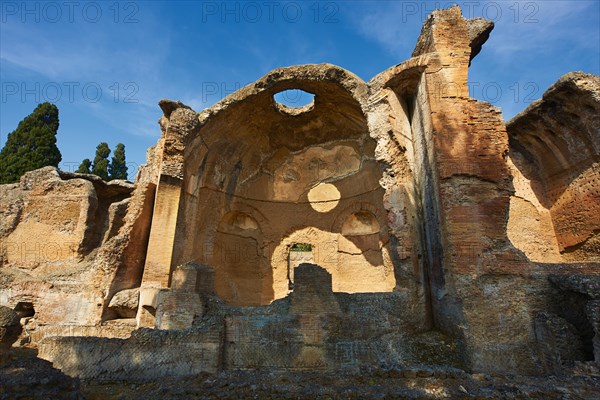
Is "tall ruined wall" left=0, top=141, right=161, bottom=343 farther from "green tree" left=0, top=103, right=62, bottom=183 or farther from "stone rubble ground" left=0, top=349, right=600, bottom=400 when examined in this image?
"green tree" left=0, top=103, right=62, bottom=183

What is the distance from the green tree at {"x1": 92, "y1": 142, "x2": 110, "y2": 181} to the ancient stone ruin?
14.3 m

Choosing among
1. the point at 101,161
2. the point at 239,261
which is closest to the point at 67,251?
the point at 239,261

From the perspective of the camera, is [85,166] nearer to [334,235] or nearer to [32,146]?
[32,146]

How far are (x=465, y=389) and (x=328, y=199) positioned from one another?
1068 cm

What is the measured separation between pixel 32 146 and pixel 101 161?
7.30 meters

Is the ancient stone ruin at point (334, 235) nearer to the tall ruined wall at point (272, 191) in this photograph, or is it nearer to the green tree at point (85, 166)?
the tall ruined wall at point (272, 191)

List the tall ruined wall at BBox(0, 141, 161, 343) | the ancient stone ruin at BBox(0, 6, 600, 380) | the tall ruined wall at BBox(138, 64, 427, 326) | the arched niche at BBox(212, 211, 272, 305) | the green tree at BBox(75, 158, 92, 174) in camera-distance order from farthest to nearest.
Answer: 1. the green tree at BBox(75, 158, 92, 174)
2. the arched niche at BBox(212, 211, 272, 305)
3. the tall ruined wall at BBox(138, 64, 427, 326)
4. the tall ruined wall at BBox(0, 141, 161, 343)
5. the ancient stone ruin at BBox(0, 6, 600, 380)

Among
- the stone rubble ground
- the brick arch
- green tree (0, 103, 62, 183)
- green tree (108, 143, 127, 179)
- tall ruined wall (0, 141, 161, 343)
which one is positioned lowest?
the stone rubble ground

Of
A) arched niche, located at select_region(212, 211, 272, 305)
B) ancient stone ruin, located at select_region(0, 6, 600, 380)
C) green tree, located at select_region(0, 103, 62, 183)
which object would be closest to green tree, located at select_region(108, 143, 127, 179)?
green tree, located at select_region(0, 103, 62, 183)

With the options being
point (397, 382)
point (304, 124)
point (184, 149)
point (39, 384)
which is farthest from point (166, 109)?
point (397, 382)

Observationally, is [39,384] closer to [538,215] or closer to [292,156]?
[292,156]

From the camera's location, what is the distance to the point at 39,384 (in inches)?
131

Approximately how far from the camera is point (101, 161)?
25.9 m

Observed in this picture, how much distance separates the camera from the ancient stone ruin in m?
6.50
